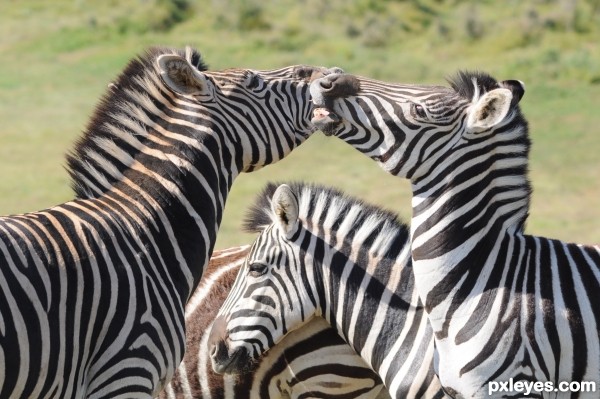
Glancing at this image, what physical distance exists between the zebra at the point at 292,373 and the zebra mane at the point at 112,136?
113 cm

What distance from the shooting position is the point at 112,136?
18.7 ft

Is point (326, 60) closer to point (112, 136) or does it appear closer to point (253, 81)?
point (253, 81)

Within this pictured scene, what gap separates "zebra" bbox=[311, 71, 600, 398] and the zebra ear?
0.74m

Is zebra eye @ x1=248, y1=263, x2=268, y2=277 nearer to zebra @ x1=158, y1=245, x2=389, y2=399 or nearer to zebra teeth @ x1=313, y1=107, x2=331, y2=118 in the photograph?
zebra @ x1=158, y1=245, x2=389, y2=399

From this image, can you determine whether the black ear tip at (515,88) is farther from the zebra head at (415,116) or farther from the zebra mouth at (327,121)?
the zebra mouth at (327,121)

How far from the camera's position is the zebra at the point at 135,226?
4.93 meters

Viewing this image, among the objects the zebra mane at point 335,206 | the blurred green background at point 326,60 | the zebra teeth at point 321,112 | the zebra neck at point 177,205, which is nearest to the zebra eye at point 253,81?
the zebra neck at point 177,205

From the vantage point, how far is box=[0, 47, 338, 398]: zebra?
4.93 meters

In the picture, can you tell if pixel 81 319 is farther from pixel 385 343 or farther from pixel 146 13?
pixel 146 13

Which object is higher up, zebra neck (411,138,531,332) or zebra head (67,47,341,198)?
zebra head (67,47,341,198)

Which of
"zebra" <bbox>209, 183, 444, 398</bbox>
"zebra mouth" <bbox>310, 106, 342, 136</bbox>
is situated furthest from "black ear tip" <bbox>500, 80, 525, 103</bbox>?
"zebra" <bbox>209, 183, 444, 398</bbox>

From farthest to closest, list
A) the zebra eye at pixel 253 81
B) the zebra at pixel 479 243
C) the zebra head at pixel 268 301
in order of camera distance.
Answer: the zebra eye at pixel 253 81 → the zebra head at pixel 268 301 → the zebra at pixel 479 243

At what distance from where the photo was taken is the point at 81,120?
23.3 meters

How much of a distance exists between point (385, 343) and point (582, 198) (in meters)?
13.2
